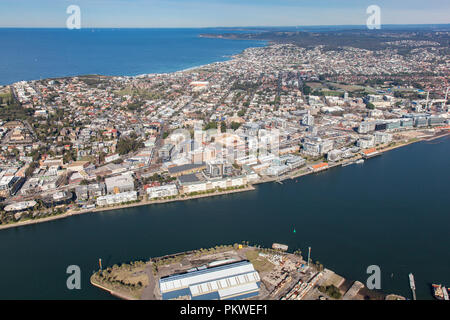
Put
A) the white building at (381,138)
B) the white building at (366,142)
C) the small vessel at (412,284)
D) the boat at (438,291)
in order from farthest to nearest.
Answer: the white building at (381,138), the white building at (366,142), the small vessel at (412,284), the boat at (438,291)

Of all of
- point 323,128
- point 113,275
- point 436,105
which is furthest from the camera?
point 436,105

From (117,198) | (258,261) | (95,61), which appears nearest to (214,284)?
(258,261)

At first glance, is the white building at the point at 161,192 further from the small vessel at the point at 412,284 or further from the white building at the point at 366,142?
the white building at the point at 366,142

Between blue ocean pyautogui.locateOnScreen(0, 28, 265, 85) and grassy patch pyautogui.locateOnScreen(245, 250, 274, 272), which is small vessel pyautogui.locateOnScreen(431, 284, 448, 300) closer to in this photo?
grassy patch pyautogui.locateOnScreen(245, 250, 274, 272)

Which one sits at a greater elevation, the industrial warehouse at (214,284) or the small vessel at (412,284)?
the industrial warehouse at (214,284)

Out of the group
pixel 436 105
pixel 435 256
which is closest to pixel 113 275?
pixel 435 256

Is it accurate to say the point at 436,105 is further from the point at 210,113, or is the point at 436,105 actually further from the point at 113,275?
the point at 113,275

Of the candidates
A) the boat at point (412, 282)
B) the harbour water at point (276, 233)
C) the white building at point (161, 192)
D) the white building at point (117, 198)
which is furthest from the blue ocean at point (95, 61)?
the boat at point (412, 282)
